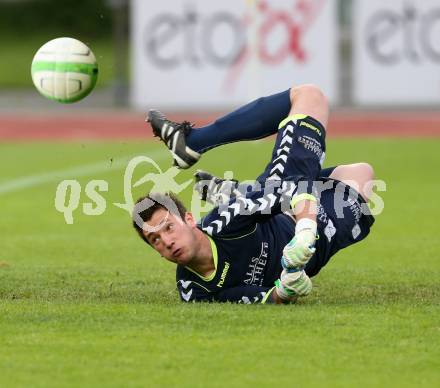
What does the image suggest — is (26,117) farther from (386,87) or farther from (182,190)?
(182,190)

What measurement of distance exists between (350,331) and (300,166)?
1396 millimetres

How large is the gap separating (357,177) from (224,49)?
19445 mm

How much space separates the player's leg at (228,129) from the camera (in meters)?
7.33

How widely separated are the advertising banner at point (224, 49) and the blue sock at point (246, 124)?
733 inches

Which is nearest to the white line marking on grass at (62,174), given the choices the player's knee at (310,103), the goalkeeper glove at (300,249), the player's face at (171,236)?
the player's knee at (310,103)

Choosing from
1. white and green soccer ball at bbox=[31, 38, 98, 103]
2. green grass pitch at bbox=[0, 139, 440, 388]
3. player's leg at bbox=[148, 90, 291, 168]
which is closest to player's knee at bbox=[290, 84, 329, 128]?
player's leg at bbox=[148, 90, 291, 168]

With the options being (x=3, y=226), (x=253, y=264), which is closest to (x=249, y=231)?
(x=253, y=264)

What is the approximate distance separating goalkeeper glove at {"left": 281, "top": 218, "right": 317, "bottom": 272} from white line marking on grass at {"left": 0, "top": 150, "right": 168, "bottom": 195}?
324 inches

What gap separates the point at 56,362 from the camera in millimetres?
5312

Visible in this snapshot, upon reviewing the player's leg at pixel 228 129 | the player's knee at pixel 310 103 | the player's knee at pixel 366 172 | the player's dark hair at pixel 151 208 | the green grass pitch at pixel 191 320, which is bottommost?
the green grass pitch at pixel 191 320

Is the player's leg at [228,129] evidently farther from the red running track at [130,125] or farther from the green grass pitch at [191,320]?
the red running track at [130,125]

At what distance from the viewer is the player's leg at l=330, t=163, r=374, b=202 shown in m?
7.42

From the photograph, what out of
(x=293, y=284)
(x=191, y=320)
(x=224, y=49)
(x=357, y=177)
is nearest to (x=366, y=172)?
(x=357, y=177)

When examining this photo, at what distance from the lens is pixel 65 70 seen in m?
7.72
